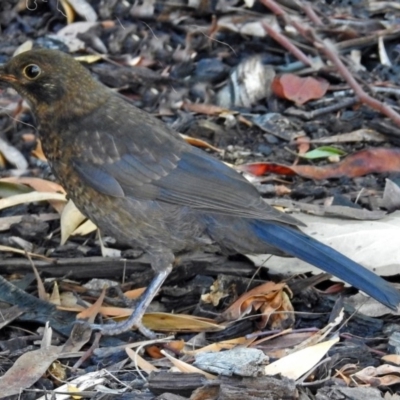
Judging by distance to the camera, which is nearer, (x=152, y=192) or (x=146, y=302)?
(x=146, y=302)

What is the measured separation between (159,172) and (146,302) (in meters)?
0.63

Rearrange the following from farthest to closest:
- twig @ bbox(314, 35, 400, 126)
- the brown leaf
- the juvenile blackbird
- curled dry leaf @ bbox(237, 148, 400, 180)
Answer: the brown leaf → twig @ bbox(314, 35, 400, 126) → curled dry leaf @ bbox(237, 148, 400, 180) → the juvenile blackbird

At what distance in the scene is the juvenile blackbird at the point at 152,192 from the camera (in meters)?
4.46

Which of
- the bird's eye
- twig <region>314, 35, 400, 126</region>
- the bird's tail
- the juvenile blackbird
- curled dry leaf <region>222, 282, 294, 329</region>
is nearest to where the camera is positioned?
the bird's tail

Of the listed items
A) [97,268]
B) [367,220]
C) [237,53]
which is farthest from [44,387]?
[237,53]

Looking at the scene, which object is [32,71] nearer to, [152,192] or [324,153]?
[152,192]

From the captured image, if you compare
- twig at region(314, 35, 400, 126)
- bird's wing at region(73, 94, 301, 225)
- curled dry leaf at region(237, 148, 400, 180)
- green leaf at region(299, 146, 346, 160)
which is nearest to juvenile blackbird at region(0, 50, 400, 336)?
bird's wing at region(73, 94, 301, 225)

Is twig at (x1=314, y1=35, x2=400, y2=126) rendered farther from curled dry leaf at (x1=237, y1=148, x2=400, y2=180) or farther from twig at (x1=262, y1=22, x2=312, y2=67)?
twig at (x1=262, y1=22, x2=312, y2=67)

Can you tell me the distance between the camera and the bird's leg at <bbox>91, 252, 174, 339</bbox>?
4352 millimetres

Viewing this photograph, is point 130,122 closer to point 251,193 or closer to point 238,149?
point 251,193

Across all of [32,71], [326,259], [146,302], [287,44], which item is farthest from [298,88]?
[146,302]

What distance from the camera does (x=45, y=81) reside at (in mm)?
4832

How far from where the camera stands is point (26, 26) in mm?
6617

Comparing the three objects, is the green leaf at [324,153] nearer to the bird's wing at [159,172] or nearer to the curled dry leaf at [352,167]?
the curled dry leaf at [352,167]
